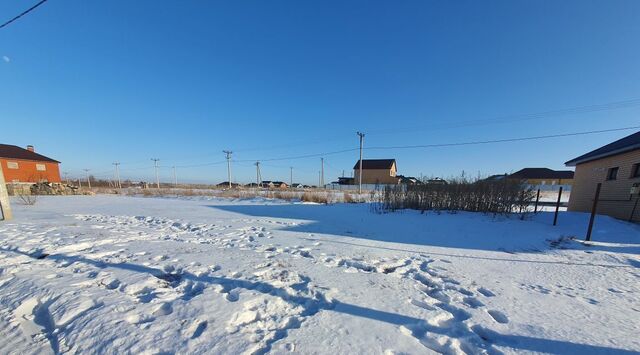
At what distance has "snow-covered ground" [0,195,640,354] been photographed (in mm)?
1992

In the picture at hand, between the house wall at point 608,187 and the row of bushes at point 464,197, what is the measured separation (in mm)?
3637

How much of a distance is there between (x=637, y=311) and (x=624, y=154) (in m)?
11.4

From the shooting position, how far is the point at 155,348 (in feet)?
5.91

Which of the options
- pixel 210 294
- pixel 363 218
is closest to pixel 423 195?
pixel 363 218

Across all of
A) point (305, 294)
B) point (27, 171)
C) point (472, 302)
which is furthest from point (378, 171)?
point (27, 171)

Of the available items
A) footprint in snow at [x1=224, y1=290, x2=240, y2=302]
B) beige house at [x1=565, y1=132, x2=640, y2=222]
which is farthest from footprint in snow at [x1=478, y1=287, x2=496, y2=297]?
beige house at [x1=565, y1=132, x2=640, y2=222]

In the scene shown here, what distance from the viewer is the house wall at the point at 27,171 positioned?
90.0 feet

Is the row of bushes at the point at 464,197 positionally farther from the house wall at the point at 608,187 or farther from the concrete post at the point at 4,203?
the concrete post at the point at 4,203

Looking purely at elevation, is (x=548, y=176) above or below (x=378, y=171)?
below

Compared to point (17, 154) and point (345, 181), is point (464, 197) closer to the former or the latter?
point (17, 154)

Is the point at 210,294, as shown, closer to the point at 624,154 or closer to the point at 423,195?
the point at 423,195

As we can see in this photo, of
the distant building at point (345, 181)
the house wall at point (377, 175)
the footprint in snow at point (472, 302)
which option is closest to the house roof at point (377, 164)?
the house wall at point (377, 175)

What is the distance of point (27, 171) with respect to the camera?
2881cm

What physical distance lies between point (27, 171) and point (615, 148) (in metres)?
52.7
